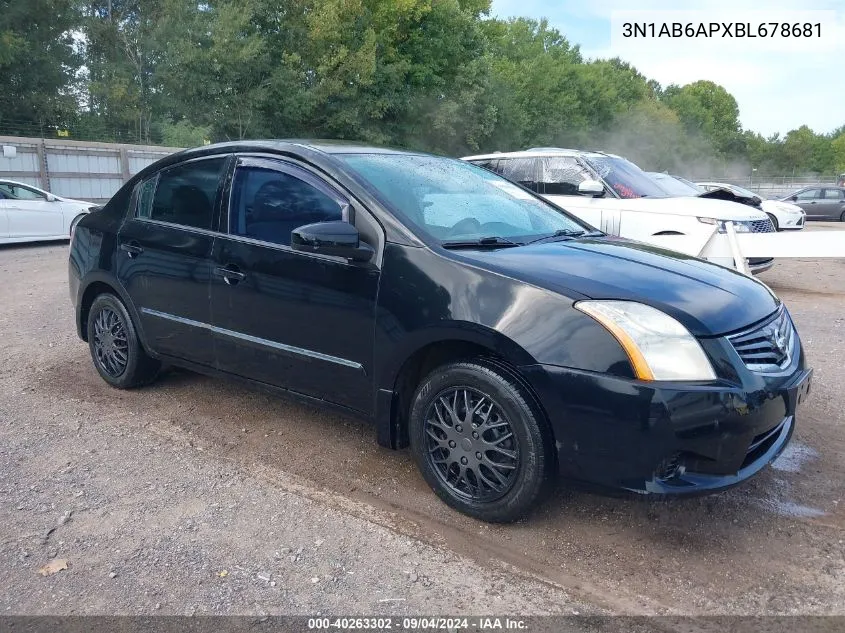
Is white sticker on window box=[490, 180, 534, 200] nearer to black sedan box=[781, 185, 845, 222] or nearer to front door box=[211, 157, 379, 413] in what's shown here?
front door box=[211, 157, 379, 413]

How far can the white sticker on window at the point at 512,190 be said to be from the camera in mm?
4191

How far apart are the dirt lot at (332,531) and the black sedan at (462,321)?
1.11 feet

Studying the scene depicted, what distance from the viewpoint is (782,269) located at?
1184cm

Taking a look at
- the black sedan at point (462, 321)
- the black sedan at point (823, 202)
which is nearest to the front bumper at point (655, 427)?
the black sedan at point (462, 321)

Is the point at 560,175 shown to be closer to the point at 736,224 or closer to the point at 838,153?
the point at 736,224

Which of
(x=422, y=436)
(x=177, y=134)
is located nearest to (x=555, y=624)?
(x=422, y=436)

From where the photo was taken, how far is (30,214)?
13766 mm

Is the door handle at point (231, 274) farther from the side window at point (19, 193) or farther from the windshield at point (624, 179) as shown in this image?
the side window at point (19, 193)

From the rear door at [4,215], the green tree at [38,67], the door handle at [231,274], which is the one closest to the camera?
the door handle at [231,274]

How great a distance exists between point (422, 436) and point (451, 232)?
99 centimetres

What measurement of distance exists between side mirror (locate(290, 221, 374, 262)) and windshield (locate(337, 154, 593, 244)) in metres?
0.25

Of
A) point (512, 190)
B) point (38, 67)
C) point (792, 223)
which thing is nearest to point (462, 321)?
point (512, 190)

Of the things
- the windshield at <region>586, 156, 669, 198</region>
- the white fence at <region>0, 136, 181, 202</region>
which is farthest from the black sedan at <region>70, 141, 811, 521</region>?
the white fence at <region>0, 136, 181, 202</region>

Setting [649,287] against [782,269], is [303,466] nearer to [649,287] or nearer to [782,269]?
[649,287]
